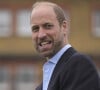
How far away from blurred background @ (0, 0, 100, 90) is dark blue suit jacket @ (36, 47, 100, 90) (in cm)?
3157

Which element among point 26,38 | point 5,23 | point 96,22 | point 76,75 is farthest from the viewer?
point 5,23

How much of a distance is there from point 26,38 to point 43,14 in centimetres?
3178

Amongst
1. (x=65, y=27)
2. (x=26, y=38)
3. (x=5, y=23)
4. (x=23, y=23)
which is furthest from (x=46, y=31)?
(x=5, y=23)

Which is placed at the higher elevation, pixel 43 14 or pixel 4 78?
pixel 43 14

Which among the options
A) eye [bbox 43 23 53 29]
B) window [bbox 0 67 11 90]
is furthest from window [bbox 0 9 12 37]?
eye [bbox 43 23 53 29]

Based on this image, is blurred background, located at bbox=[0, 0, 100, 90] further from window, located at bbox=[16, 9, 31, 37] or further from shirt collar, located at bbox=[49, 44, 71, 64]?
shirt collar, located at bbox=[49, 44, 71, 64]

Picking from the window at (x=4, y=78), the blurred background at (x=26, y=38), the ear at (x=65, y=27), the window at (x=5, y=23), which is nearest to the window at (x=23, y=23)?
the blurred background at (x=26, y=38)

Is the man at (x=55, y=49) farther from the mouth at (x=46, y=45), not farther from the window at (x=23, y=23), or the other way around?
the window at (x=23, y=23)

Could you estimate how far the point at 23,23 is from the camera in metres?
36.1

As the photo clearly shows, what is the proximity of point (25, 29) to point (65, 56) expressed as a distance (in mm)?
32059

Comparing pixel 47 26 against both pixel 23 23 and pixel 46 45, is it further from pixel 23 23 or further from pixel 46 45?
pixel 23 23

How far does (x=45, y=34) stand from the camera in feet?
11.8

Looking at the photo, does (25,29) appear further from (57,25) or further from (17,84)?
(57,25)

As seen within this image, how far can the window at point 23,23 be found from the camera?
35438 mm
